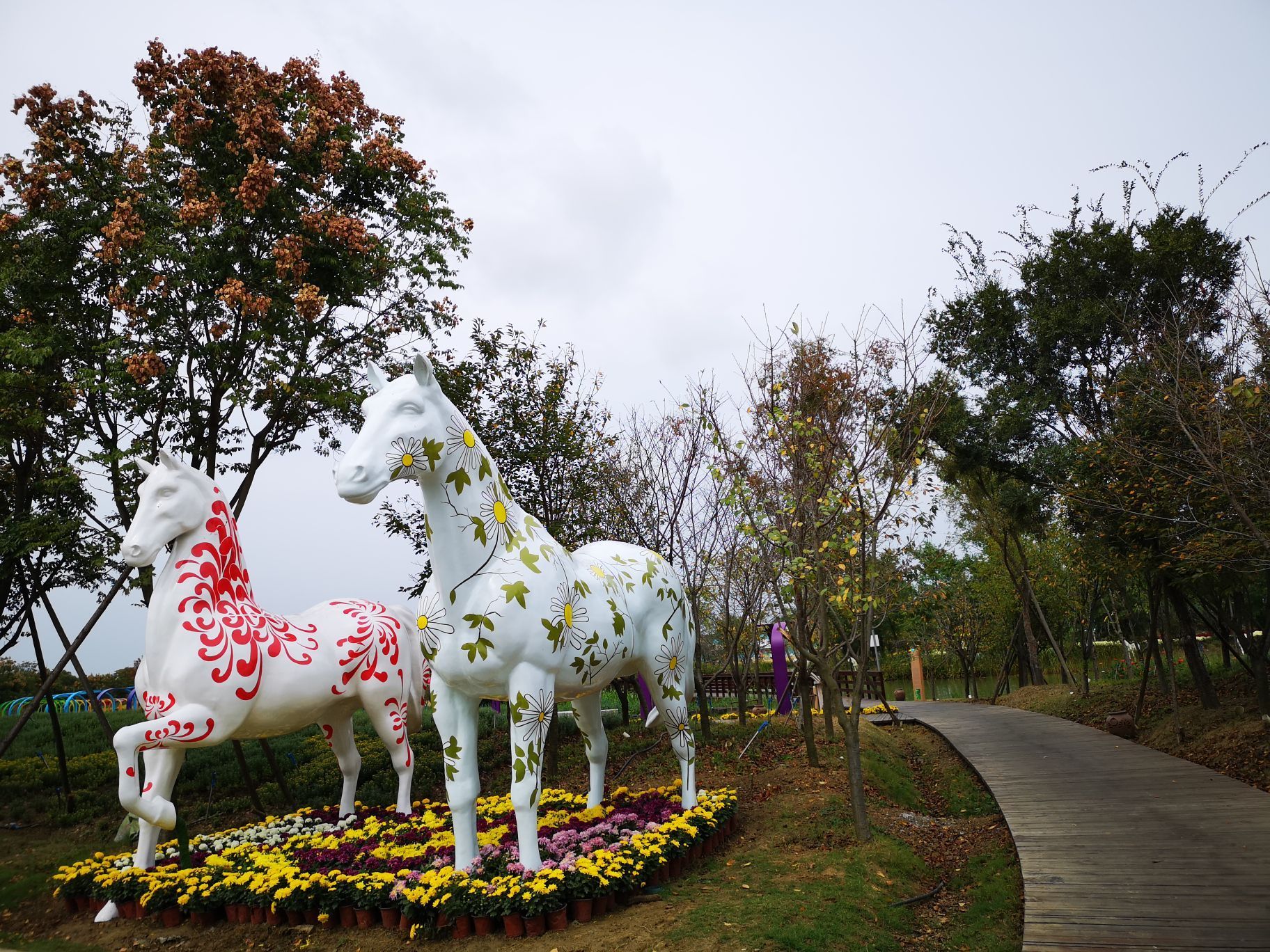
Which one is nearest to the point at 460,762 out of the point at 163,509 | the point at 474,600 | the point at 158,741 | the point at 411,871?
the point at 411,871

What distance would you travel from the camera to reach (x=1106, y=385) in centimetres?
1170

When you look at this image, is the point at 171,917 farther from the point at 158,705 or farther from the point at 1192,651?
the point at 1192,651

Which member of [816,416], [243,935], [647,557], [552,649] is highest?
[816,416]

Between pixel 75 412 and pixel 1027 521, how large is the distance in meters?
15.9

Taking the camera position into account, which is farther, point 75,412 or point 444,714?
point 75,412

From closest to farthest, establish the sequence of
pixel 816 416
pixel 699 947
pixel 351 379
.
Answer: pixel 699 947 < pixel 816 416 < pixel 351 379

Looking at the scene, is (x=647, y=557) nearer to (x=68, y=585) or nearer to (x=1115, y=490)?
(x=1115, y=490)

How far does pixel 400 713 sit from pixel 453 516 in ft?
10.8

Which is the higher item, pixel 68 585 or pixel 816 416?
pixel 816 416

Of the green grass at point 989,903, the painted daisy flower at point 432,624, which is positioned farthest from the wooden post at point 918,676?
the painted daisy flower at point 432,624

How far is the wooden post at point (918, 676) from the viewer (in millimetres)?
31578

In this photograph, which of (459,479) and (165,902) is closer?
(459,479)

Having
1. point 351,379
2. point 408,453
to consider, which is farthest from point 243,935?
point 351,379

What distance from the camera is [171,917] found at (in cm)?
563
